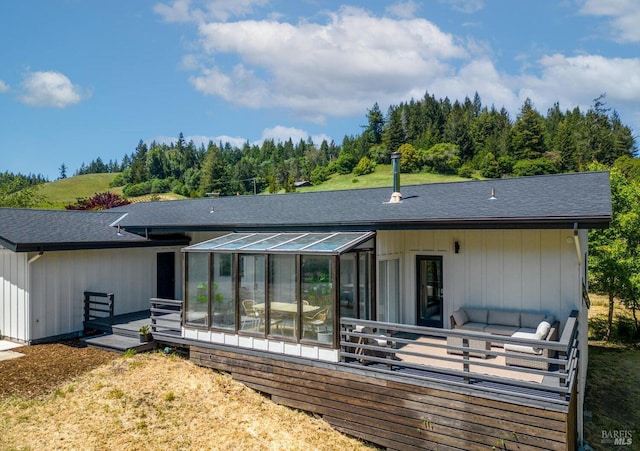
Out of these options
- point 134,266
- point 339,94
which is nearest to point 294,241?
point 134,266

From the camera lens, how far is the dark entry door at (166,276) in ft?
42.5

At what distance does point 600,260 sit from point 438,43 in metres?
13.8

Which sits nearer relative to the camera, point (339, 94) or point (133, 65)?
point (133, 65)

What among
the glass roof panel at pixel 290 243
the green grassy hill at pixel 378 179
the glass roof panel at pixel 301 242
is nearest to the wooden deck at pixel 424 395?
the glass roof panel at pixel 290 243

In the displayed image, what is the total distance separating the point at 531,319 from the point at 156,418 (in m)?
6.91

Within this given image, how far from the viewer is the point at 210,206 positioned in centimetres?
1381

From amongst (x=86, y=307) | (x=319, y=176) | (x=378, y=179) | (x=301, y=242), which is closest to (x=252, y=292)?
(x=301, y=242)

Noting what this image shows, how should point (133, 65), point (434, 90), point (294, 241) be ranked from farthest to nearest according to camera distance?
point (434, 90), point (133, 65), point (294, 241)

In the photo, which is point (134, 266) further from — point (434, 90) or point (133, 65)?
point (434, 90)

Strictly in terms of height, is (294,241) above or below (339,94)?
below

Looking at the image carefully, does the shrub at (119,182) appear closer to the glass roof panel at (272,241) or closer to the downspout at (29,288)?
the downspout at (29,288)

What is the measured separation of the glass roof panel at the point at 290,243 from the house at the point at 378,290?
0.05m

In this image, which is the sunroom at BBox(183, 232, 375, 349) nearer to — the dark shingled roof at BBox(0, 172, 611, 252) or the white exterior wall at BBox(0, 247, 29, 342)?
the dark shingled roof at BBox(0, 172, 611, 252)

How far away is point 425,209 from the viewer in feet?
28.5
